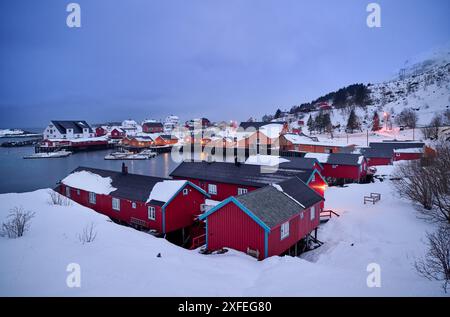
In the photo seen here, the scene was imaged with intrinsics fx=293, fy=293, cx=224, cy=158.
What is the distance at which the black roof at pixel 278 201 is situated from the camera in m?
15.3

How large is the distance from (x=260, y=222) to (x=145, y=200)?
10.5 meters

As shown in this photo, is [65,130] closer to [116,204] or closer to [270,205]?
[116,204]

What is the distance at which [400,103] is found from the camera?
10988 cm

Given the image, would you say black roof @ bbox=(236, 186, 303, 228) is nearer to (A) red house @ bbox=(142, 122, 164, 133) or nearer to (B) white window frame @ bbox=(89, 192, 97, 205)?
(B) white window frame @ bbox=(89, 192, 97, 205)

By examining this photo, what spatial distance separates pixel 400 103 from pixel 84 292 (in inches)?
4950

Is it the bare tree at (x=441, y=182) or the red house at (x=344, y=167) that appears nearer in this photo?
the bare tree at (x=441, y=182)

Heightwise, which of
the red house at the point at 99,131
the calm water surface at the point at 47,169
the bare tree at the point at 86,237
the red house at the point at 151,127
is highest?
the red house at the point at 151,127

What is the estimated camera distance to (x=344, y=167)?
122 ft

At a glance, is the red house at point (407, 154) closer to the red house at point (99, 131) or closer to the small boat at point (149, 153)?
the small boat at point (149, 153)

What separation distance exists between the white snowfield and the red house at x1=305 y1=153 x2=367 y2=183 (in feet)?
54.5

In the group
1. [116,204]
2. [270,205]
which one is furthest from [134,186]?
[270,205]

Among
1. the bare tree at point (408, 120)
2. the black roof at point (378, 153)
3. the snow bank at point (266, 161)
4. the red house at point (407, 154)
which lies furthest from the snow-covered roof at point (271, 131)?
the bare tree at point (408, 120)
